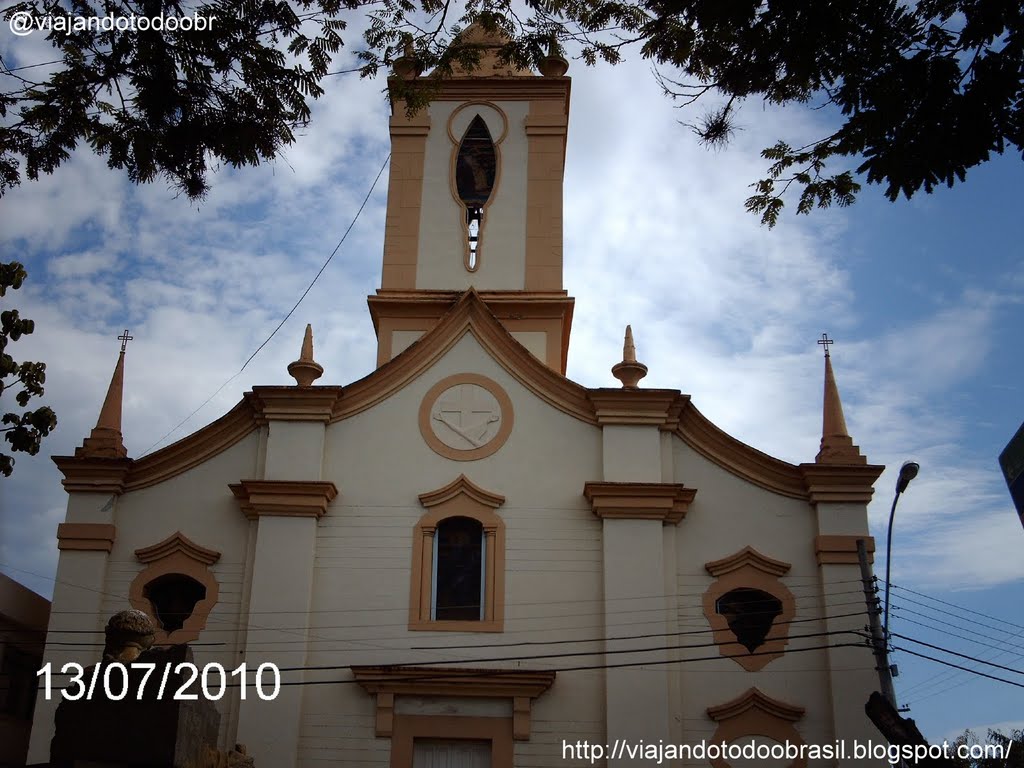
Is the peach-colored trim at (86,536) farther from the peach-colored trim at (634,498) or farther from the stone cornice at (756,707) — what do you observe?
the stone cornice at (756,707)

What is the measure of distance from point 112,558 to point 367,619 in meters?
3.88

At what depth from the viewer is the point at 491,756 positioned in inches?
593

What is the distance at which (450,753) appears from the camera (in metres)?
15.2

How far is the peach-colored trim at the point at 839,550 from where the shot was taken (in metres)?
16.0

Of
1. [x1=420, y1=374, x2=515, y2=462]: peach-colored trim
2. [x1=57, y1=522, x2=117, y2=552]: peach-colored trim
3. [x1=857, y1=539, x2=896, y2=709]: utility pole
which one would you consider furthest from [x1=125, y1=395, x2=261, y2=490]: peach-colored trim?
[x1=857, y1=539, x2=896, y2=709]: utility pole

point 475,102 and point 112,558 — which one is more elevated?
point 475,102

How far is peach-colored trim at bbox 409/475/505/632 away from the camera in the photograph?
1567cm

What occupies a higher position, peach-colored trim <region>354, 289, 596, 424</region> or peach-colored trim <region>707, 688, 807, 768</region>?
peach-colored trim <region>354, 289, 596, 424</region>

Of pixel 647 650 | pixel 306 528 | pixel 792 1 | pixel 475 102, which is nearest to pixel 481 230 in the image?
pixel 475 102

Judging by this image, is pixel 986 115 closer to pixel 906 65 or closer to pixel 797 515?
pixel 906 65

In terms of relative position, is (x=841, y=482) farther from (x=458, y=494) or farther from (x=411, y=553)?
(x=411, y=553)

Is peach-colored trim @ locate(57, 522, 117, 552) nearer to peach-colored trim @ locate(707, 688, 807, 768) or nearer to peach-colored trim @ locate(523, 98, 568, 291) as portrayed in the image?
peach-colored trim @ locate(523, 98, 568, 291)

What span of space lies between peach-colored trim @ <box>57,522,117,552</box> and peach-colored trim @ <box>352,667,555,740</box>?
13.7 ft

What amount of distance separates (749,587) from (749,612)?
0.34 meters
